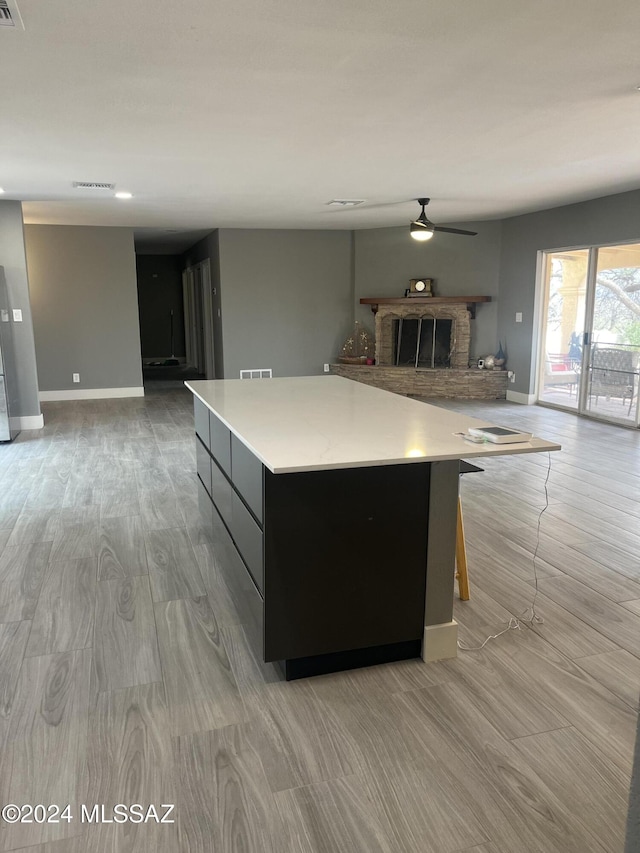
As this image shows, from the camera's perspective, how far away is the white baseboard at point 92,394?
28.5ft

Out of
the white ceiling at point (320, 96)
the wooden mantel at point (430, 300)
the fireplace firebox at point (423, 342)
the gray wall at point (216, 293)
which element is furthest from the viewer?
the gray wall at point (216, 293)

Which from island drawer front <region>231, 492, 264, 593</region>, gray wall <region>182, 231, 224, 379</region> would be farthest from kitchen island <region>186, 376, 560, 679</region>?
gray wall <region>182, 231, 224, 379</region>

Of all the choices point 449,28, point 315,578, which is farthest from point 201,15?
point 315,578

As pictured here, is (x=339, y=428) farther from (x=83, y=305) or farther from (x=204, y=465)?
(x=83, y=305)

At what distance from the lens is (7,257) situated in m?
6.36

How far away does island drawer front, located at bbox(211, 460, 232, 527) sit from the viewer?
292 centimetres

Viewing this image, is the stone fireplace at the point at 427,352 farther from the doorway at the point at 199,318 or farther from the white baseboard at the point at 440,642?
the white baseboard at the point at 440,642

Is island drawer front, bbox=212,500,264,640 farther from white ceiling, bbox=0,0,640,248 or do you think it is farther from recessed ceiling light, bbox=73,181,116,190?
recessed ceiling light, bbox=73,181,116,190

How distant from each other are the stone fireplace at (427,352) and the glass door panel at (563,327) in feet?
2.44

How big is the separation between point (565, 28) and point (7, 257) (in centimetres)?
570

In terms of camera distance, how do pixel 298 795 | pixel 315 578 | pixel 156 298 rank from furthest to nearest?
pixel 156 298 → pixel 315 578 → pixel 298 795

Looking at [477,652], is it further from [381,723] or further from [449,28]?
[449,28]

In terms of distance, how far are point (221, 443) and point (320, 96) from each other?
179 centimetres

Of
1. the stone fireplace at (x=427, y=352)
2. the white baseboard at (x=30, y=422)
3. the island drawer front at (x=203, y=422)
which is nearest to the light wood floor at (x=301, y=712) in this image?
the island drawer front at (x=203, y=422)
